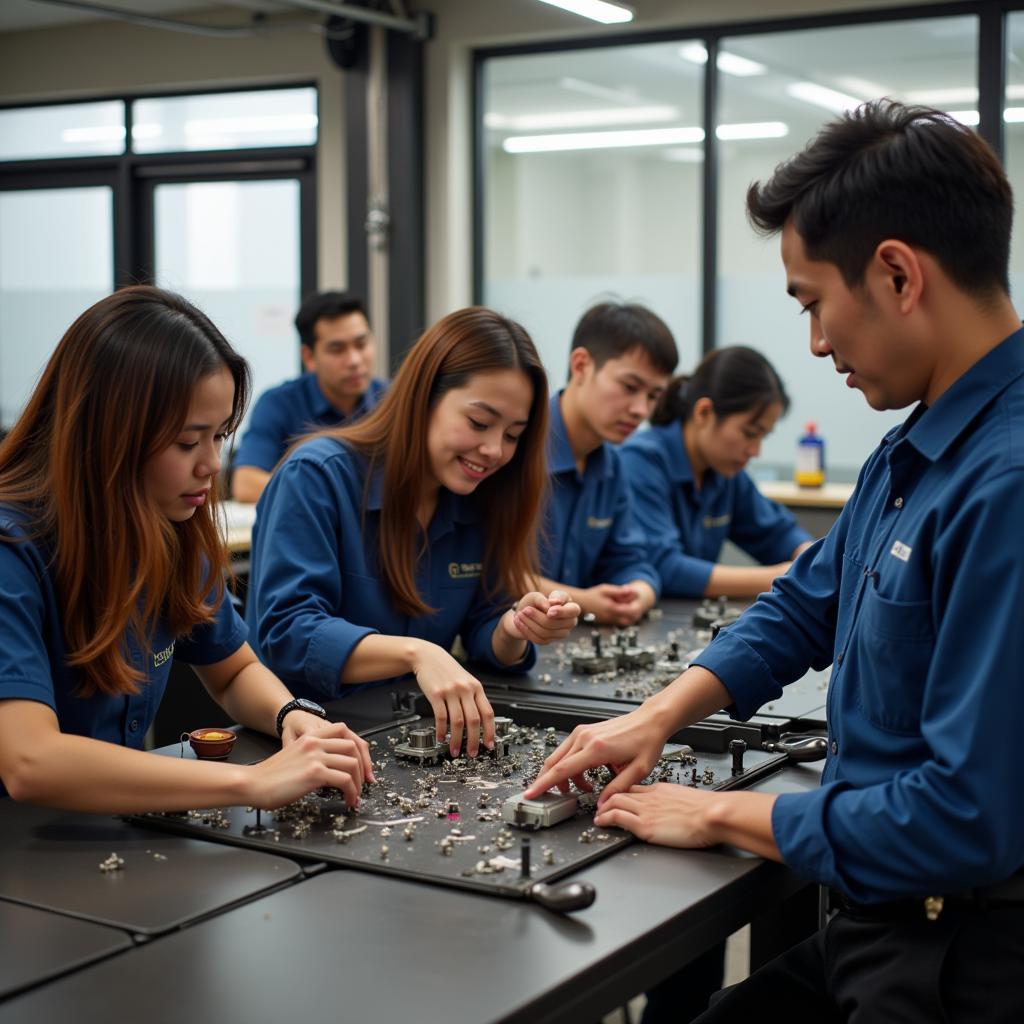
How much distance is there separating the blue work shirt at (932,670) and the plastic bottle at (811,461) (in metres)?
3.94

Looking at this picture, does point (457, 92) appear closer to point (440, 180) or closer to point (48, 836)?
point (440, 180)

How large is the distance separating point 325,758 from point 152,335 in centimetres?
53

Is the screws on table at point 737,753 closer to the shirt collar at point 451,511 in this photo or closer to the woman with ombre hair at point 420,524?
the woman with ombre hair at point 420,524

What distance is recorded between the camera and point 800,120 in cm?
539

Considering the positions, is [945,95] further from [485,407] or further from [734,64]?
[485,407]

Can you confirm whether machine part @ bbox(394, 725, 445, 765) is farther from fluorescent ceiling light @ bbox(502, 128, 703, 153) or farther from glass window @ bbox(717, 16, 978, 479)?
fluorescent ceiling light @ bbox(502, 128, 703, 153)

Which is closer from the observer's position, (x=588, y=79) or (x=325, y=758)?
(x=325, y=758)

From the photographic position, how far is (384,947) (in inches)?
42.6

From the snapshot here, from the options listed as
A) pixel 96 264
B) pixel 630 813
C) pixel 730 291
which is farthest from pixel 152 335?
pixel 96 264

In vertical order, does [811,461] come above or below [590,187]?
below

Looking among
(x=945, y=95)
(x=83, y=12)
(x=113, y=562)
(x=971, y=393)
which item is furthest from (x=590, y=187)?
(x=971, y=393)

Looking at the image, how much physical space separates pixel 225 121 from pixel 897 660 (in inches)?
228

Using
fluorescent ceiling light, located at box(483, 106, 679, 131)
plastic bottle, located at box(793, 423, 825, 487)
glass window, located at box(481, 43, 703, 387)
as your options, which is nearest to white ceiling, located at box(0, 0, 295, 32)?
fluorescent ceiling light, located at box(483, 106, 679, 131)

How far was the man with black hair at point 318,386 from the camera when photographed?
15.0 ft
